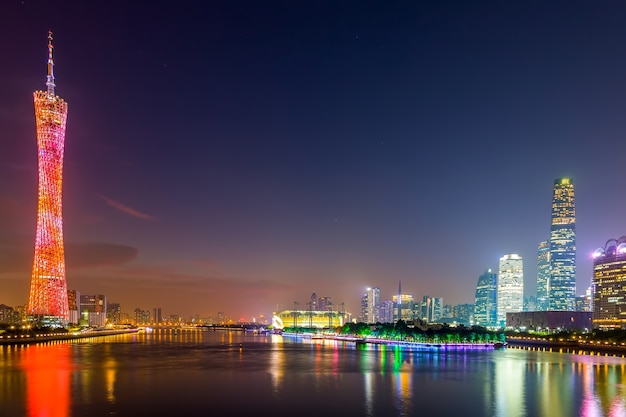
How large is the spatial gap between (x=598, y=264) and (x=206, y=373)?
157095 mm

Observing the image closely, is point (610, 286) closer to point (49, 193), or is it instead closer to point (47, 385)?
point (49, 193)

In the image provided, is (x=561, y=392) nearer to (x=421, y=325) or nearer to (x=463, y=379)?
(x=463, y=379)

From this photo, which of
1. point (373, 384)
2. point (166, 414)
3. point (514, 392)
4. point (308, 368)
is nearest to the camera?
point (166, 414)

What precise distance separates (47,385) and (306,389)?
68.2ft

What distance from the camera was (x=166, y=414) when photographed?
3878 cm

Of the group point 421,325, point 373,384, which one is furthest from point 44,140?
point 421,325

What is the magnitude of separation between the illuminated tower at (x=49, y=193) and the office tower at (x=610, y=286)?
142 metres

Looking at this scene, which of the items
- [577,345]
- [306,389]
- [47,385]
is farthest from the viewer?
[577,345]

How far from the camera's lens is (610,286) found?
17588 centimetres

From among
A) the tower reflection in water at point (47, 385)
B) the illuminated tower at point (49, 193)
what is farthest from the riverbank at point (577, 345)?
the illuminated tower at point (49, 193)

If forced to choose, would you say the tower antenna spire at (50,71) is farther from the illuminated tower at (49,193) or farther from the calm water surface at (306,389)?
the calm water surface at (306,389)

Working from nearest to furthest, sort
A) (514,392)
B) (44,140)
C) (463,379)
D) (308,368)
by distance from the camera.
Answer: (514,392) → (463,379) → (308,368) → (44,140)

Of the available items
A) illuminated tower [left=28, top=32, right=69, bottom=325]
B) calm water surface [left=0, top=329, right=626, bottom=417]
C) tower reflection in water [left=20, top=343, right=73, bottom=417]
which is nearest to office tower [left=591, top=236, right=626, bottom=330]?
calm water surface [left=0, top=329, right=626, bottom=417]

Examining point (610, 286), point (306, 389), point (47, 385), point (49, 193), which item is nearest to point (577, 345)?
point (610, 286)
